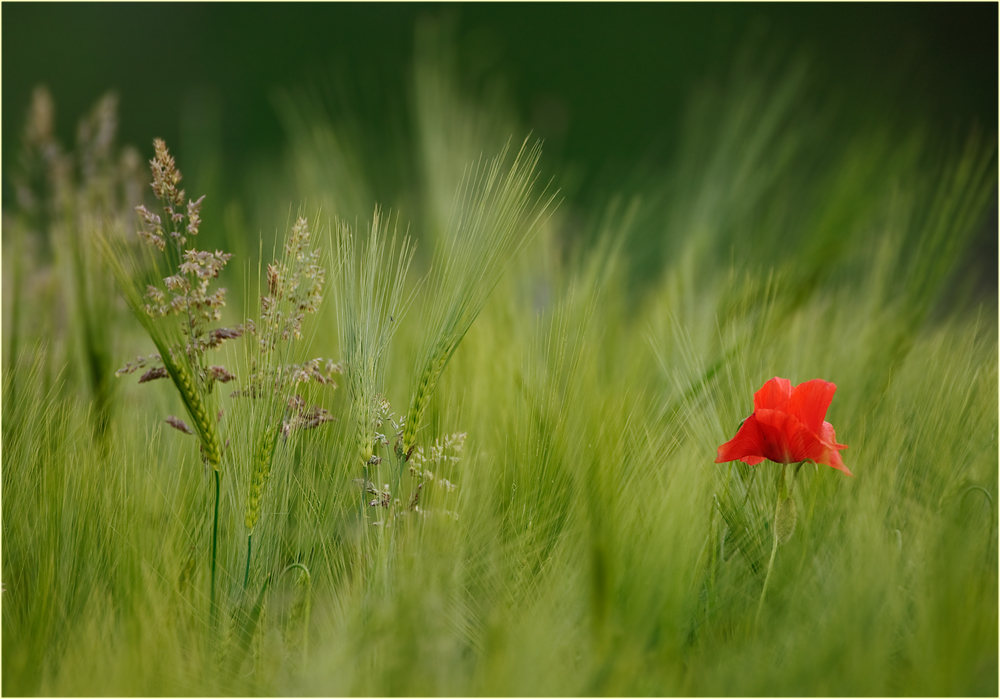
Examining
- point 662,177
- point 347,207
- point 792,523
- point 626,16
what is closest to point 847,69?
point 626,16

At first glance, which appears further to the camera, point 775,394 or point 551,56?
point 551,56

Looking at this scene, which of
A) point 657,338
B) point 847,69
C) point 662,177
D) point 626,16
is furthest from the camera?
point 626,16

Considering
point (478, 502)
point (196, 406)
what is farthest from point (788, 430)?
point (196, 406)

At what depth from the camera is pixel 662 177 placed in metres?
0.79

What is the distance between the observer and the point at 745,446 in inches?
11.7

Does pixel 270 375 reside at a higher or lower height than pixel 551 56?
lower

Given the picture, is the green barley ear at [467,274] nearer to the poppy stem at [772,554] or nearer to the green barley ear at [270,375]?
the green barley ear at [270,375]

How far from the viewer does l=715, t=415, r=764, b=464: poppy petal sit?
30 centimetres

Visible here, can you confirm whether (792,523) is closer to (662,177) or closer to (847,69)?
(662,177)

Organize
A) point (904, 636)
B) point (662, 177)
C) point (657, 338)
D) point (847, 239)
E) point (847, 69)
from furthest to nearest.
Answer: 1. point (847, 69)
2. point (662, 177)
3. point (847, 239)
4. point (657, 338)
5. point (904, 636)

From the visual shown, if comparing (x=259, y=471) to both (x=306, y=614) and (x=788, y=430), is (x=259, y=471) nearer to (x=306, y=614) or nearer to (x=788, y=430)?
(x=306, y=614)

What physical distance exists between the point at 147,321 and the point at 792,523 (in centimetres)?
28

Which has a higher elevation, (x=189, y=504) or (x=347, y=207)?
(x=347, y=207)

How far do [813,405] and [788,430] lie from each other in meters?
0.02
